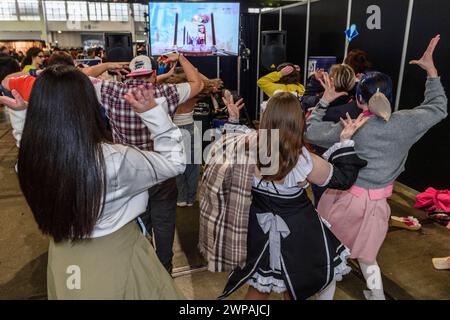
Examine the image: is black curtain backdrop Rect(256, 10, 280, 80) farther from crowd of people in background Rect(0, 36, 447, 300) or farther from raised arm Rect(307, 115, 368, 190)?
raised arm Rect(307, 115, 368, 190)

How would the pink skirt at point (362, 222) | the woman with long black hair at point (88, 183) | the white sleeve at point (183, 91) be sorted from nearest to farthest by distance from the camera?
the woman with long black hair at point (88, 183) → the pink skirt at point (362, 222) → the white sleeve at point (183, 91)

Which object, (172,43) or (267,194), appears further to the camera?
(172,43)

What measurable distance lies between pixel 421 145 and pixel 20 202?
4.65 meters

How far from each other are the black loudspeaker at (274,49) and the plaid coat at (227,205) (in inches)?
176

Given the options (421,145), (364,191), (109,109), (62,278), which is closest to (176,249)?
(109,109)

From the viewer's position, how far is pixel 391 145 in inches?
77.7

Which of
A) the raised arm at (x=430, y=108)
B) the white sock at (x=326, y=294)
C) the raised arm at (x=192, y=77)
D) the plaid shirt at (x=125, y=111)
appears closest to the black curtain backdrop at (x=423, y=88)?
the raised arm at (x=430, y=108)

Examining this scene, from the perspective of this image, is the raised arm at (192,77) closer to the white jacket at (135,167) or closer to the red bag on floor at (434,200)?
the white jacket at (135,167)

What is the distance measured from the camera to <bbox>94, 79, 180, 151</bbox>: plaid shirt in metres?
2.13

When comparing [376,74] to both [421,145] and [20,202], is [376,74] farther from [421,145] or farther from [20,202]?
[20,202]

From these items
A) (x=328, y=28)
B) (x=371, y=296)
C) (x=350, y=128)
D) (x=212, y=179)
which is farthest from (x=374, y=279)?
(x=328, y=28)

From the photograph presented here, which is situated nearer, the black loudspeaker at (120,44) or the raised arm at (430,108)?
the raised arm at (430,108)

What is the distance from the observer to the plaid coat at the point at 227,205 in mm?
1704

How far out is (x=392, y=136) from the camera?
6.39 ft
